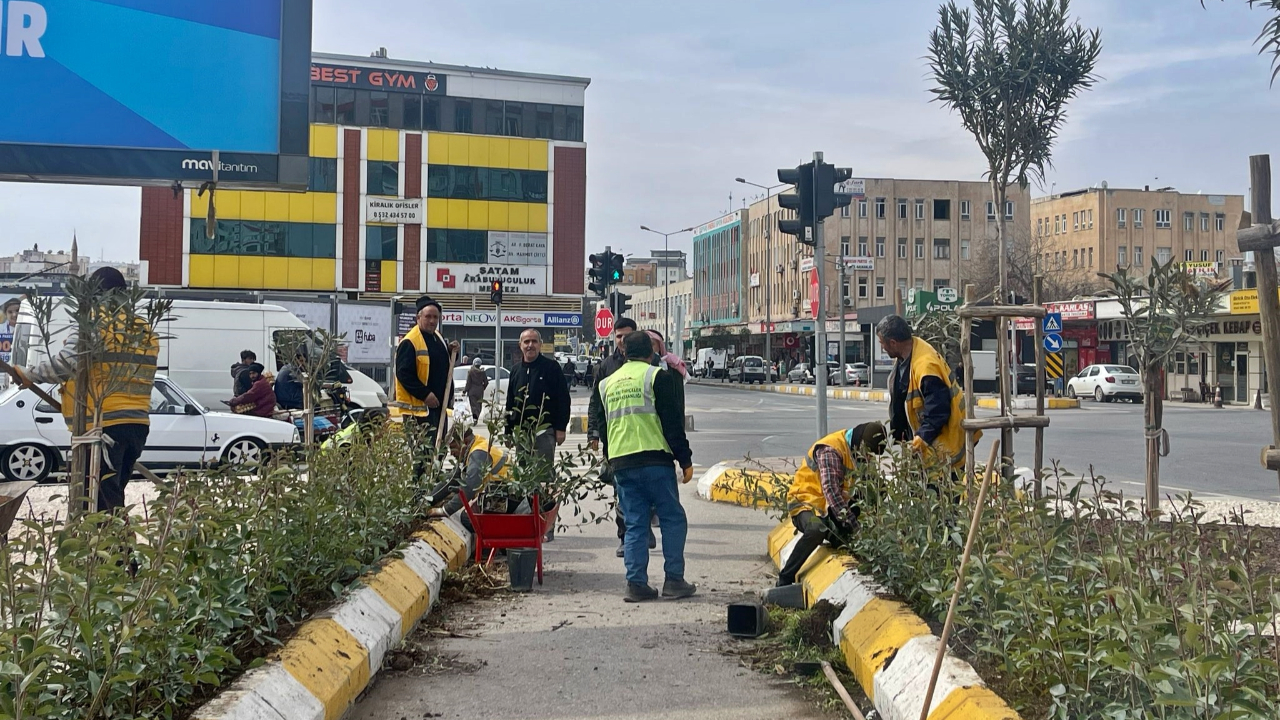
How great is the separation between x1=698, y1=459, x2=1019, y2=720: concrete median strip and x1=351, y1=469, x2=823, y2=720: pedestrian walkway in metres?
0.37

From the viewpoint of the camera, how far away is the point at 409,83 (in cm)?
5500

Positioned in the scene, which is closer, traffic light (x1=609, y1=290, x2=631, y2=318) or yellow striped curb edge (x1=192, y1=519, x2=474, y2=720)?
yellow striped curb edge (x1=192, y1=519, x2=474, y2=720)

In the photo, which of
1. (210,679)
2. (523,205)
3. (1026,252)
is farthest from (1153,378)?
(1026,252)

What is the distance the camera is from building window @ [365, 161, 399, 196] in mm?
54750

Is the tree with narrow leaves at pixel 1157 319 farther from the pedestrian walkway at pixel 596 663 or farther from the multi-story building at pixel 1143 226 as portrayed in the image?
the multi-story building at pixel 1143 226

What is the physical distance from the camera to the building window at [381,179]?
54.8 meters

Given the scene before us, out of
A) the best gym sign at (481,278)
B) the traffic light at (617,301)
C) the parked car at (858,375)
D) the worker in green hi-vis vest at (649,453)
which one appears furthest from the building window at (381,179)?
the worker in green hi-vis vest at (649,453)

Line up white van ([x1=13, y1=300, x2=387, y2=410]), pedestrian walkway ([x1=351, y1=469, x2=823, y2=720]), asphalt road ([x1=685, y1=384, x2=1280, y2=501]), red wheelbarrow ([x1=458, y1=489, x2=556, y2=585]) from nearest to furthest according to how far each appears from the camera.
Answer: pedestrian walkway ([x1=351, y1=469, x2=823, y2=720])
red wheelbarrow ([x1=458, y1=489, x2=556, y2=585])
asphalt road ([x1=685, y1=384, x2=1280, y2=501])
white van ([x1=13, y1=300, x2=387, y2=410])

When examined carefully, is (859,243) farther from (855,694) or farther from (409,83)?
(855,694)

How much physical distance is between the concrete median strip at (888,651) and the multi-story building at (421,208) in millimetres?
48602

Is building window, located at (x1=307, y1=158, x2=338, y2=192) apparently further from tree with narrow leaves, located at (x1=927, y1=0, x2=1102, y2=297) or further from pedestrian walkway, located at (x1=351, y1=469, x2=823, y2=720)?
pedestrian walkway, located at (x1=351, y1=469, x2=823, y2=720)

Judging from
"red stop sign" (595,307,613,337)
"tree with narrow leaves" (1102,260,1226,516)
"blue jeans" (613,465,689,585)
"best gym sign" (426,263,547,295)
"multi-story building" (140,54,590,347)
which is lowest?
"blue jeans" (613,465,689,585)

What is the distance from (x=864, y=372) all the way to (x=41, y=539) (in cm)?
5536

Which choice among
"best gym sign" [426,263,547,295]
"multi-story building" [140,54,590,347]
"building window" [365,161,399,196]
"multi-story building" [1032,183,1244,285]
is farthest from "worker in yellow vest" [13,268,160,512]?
"multi-story building" [1032,183,1244,285]
